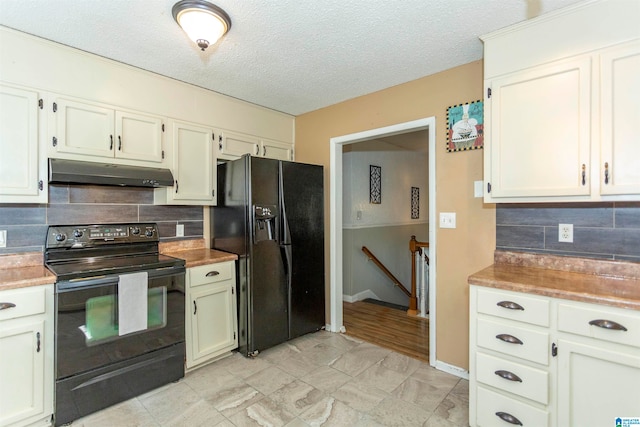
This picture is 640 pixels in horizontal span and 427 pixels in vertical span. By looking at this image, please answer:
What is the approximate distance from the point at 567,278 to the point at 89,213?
10.8 feet

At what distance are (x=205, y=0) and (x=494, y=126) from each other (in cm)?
188

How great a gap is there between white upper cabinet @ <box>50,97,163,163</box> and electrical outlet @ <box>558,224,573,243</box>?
9.95 feet

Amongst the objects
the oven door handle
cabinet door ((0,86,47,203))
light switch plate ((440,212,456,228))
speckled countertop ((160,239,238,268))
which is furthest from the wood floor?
cabinet door ((0,86,47,203))

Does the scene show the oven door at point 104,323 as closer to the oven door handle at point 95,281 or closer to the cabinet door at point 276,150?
the oven door handle at point 95,281

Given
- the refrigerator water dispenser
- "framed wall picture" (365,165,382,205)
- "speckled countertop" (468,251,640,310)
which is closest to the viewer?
"speckled countertop" (468,251,640,310)

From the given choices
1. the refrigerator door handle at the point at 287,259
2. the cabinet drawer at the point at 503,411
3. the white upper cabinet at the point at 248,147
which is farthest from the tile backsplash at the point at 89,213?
the cabinet drawer at the point at 503,411

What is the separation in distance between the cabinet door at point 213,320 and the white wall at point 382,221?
2.13 m

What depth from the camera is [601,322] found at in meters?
1.38

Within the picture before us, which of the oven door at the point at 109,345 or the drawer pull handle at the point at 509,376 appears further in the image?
the oven door at the point at 109,345

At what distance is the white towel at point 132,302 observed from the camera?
78.9 inches

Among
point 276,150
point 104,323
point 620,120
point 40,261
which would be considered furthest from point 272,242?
point 620,120

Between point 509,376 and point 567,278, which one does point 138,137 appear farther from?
point 567,278

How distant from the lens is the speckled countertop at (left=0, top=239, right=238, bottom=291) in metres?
1.75

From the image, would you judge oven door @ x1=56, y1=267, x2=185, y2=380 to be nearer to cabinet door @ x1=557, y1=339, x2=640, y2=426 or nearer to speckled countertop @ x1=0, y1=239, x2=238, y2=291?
speckled countertop @ x1=0, y1=239, x2=238, y2=291
